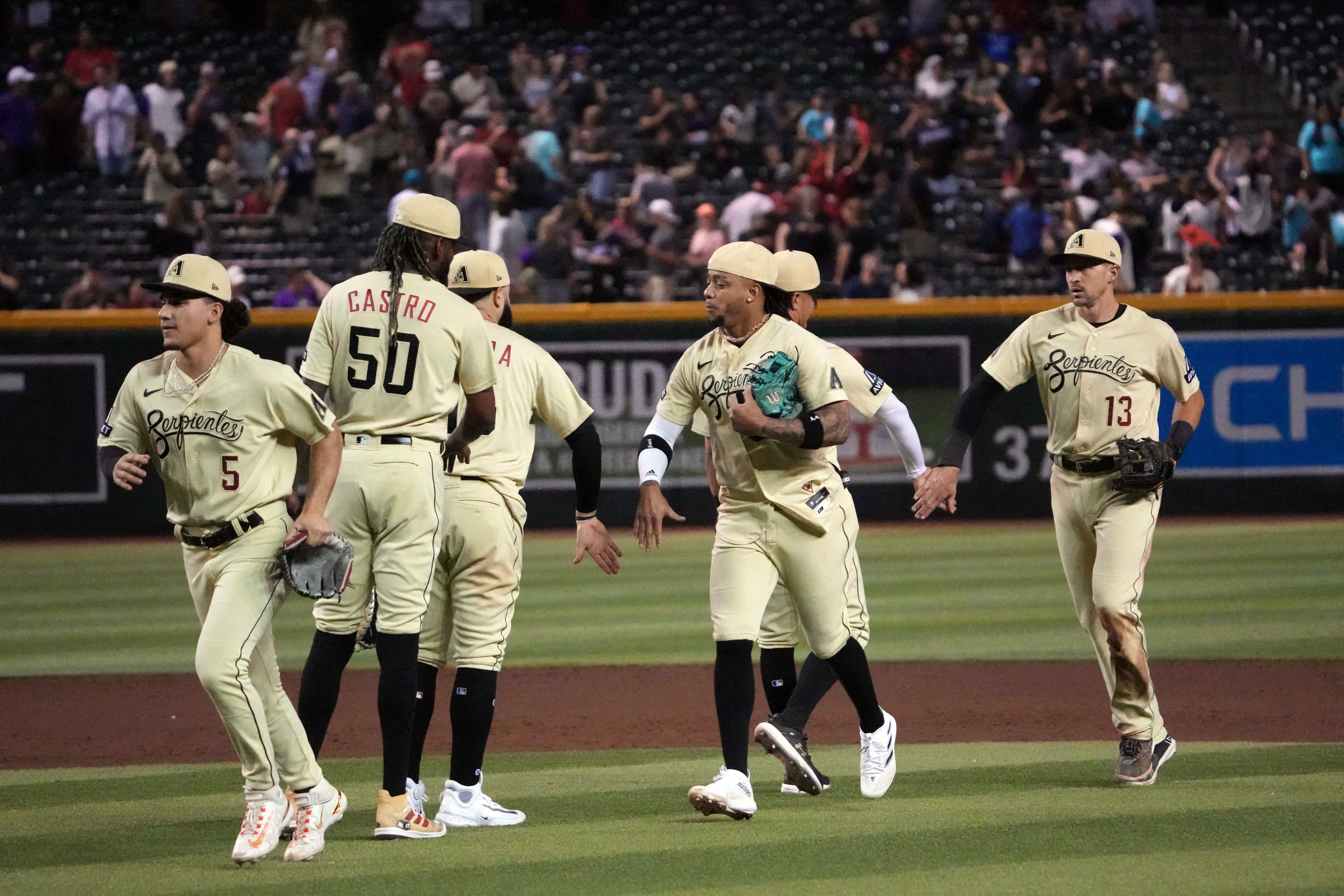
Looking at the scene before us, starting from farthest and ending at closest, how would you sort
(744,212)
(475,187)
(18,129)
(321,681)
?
(18,129) < (475,187) < (744,212) < (321,681)

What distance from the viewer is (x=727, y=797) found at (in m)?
5.46

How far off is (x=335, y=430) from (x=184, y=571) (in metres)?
9.02

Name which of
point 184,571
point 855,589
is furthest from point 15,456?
point 855,589

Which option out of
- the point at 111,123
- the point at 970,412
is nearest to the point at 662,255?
the point at 111,123

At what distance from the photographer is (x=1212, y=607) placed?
11.5 meters

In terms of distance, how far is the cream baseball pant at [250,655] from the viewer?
500 cm

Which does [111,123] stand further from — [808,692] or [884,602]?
[808,692]

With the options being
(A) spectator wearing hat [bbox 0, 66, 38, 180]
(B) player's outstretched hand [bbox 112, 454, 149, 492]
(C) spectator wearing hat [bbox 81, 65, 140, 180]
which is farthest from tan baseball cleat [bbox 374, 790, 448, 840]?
(A) spectator wearing hat [bbox 0, 66, 38, 180]

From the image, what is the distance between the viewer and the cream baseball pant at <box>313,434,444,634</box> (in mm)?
5273

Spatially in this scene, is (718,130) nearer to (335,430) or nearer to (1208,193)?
(1208,193)

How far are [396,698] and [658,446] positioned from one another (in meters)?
1.36

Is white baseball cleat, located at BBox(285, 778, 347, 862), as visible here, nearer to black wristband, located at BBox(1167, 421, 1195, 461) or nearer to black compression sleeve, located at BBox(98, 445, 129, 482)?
black compression sleeve, located at BBox(98, 445, 129, 482)

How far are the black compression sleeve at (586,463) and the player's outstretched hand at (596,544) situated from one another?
0.06m

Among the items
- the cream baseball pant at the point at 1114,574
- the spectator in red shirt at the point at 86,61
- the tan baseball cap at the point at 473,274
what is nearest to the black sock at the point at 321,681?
the tan baseball cap at the point at 473,274
